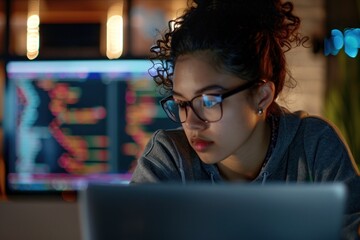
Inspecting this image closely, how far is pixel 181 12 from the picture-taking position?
1999 mm

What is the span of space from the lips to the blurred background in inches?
67.5

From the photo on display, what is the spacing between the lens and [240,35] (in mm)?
1838

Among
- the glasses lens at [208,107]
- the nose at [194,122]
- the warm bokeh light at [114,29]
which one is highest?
the warm bokeh light at [114,29]

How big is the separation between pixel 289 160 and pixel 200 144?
0.94ft

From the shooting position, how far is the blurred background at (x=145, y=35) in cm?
373

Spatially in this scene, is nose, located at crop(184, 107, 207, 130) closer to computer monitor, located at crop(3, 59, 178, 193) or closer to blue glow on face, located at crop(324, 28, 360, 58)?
computer monitor, located at crop(3, 59, 178, 193)

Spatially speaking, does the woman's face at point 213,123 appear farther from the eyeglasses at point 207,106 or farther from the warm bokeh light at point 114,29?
the warm bokeh light at point 114,29

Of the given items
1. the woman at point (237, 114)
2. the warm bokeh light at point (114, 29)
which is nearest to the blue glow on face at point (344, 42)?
the warm bokeh light at point (114, 29)

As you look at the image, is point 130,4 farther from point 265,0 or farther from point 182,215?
point 182,215

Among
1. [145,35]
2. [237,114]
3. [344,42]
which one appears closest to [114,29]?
[145,35]

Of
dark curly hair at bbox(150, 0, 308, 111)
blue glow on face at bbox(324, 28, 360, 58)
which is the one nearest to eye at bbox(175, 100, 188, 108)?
dark curly hair at bbox(150, 0, 308, 111)

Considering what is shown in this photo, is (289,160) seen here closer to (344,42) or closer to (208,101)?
(208,101)

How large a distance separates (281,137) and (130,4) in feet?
9.62

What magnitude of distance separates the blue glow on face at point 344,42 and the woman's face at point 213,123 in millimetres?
2208
